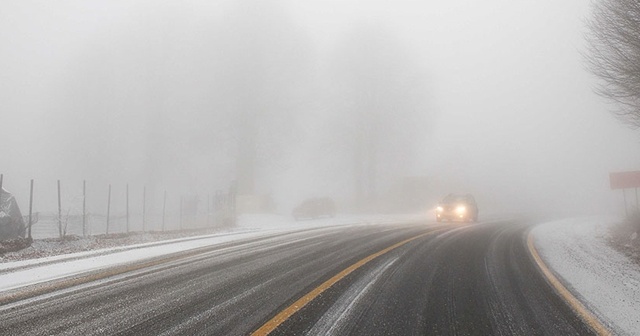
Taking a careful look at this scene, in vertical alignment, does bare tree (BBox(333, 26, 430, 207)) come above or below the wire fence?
above

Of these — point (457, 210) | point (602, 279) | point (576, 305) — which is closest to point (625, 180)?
point (457, 210)

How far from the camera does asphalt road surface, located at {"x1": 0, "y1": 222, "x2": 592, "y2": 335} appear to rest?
10.2 ft

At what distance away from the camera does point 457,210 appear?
65.4 ft

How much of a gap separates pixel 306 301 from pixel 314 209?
2302 centimetres

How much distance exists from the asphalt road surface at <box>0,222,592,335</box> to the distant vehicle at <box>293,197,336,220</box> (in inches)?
784

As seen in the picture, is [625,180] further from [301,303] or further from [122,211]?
[122,211]

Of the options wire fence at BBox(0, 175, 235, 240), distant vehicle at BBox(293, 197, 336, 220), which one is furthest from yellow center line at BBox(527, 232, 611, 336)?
distant vehicle at BBox(293, 197, 336, 220)

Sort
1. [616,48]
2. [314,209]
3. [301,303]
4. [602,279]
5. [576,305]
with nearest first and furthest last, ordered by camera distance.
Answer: [301,303]
[576,305]
[602,279]
[616,48]
[314,209]

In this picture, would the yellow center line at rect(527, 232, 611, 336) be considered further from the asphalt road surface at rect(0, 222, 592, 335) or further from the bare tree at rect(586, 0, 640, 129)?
the bare tree at rect(586, 0, 640, 129)

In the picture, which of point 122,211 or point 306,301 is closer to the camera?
point 306,301

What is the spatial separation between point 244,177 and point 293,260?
23.9 m

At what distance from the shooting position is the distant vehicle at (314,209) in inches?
1037

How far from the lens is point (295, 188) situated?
76.2 meters

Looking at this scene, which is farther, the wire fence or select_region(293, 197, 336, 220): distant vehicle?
select_region(293, 197, 336, 220): distant vehicle
